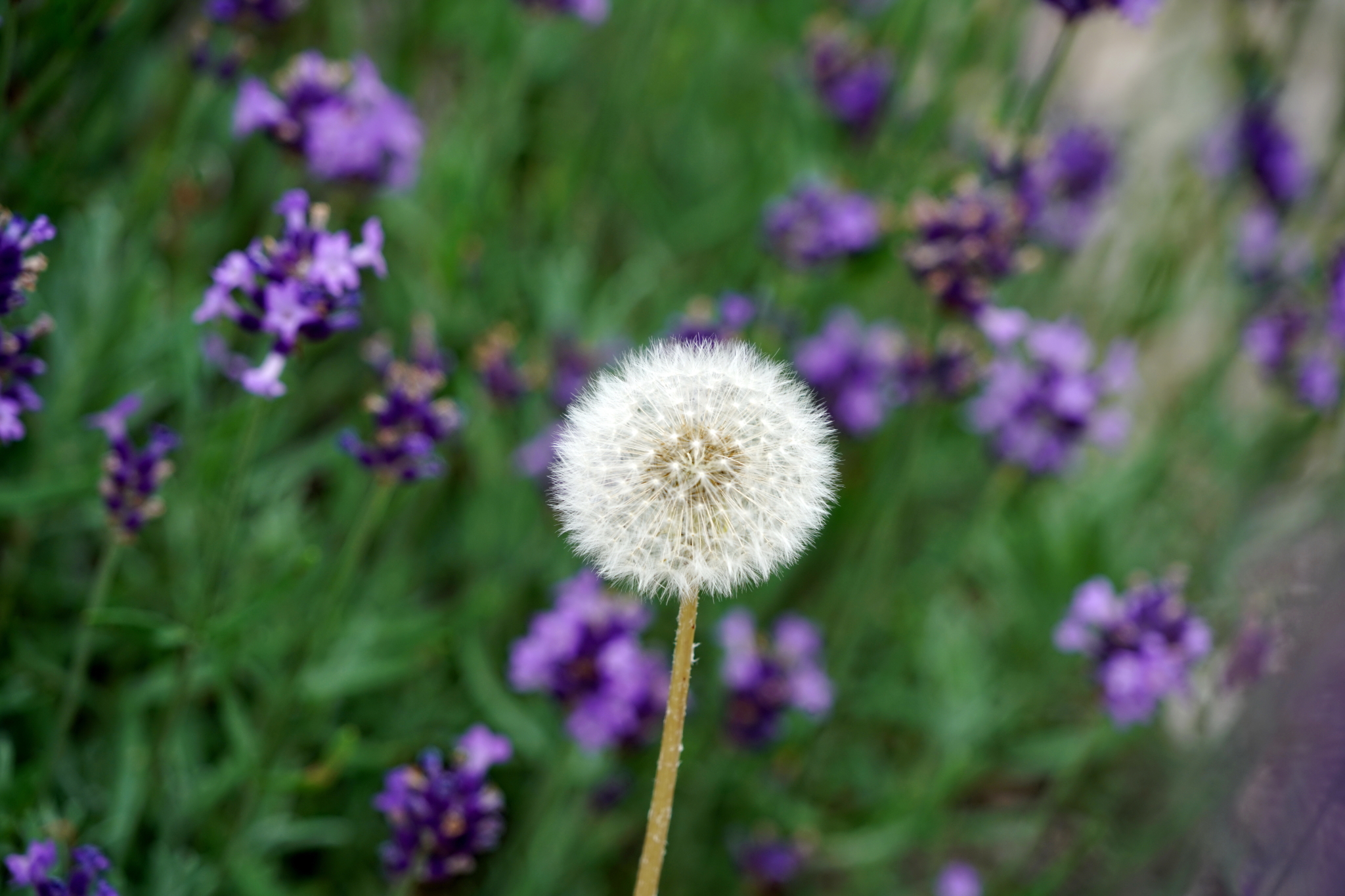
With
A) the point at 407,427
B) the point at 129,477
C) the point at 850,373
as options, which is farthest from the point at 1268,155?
the point at 129,477

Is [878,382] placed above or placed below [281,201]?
above

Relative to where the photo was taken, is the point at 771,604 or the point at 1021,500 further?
the point at 1021,500

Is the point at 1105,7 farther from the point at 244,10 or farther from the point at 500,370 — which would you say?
the point at 244,10

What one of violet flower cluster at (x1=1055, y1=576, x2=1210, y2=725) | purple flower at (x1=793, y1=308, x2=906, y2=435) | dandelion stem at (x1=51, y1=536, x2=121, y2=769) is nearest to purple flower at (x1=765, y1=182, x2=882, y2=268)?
purple flower at (x1=793, y1=308, x2=906, y2=435)

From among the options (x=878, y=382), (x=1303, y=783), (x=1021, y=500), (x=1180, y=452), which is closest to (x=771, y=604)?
(x=878, y=382)

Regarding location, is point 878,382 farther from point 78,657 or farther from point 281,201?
point 78,657

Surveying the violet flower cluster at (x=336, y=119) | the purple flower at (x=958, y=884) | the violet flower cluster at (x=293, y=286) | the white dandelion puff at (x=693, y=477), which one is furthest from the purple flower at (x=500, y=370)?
the purple flower at (x=958, y=884)
